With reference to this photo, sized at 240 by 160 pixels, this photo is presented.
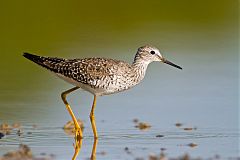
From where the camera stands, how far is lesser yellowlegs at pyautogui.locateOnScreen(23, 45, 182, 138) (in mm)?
13578

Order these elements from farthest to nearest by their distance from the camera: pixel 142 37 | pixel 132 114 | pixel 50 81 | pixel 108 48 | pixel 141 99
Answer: pixel 142 37
pixel 108 48
pixel 50 81
pixel 141 99
pixel 132 114

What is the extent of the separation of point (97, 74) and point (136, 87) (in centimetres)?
381

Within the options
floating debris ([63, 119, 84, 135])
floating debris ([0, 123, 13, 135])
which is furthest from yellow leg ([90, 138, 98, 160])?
floating debris ([0, 123, 13, 135])

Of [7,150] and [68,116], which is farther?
[68,116]

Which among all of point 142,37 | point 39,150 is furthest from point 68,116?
point 142,37

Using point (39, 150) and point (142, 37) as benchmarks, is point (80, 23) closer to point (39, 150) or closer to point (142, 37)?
point (142, 37)

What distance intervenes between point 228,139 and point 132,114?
2.48 meters

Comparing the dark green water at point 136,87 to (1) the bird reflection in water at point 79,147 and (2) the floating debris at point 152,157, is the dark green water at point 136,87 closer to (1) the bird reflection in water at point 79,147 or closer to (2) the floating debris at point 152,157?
(1) the bird reflection in water at point 79,147

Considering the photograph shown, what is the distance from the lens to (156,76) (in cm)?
1833

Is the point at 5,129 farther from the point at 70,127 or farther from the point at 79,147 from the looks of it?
the point at 79,147

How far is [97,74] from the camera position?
13617mm

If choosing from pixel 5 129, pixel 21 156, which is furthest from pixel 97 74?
pixel 21 156

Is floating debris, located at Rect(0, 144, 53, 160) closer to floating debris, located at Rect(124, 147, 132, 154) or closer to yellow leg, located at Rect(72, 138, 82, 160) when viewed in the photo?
yellow leg, located at Rect(72, 138, 82, 160)

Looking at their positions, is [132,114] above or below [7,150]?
above
